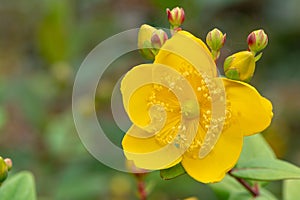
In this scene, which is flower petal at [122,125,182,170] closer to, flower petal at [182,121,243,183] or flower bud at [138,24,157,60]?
flower petal at [182,121,243,183]

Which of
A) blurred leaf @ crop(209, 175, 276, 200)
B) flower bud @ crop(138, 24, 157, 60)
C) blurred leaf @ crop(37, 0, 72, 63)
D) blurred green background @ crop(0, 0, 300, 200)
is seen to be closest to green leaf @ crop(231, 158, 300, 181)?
blurred leaf @ crop(209, 175, 276, 200)

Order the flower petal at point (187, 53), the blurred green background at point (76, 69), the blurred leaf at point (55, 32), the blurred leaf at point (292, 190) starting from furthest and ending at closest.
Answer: the blurred leaf at point (55, 32) → the blurred green background at point (76, 69) → the blurred leaf at point (292, 190) → the flower petal at point (187, 53)

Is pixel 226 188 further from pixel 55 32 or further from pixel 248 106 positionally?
pixel 55 32

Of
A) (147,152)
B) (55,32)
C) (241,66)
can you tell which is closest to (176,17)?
(241,66)

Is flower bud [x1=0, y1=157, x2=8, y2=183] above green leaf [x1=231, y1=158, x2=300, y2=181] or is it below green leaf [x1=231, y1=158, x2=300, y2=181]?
above

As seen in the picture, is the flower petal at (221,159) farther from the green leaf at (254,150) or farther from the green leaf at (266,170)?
the green leaf at (254,150)

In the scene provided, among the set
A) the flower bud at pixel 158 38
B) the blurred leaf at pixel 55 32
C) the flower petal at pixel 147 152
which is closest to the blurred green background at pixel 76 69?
the blurred leaf at pixel 55 32

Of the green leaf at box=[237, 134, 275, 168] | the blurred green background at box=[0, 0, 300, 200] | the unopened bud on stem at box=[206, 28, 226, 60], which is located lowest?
the blurred green background at box=[0, 0, 300, 200]
